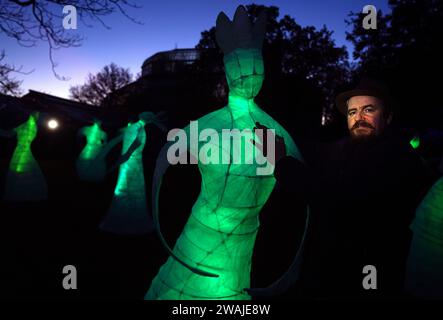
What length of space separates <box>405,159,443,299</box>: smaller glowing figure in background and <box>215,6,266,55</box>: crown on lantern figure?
2.67 m

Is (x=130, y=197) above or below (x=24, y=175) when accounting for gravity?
below

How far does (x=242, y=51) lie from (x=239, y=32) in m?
0.14

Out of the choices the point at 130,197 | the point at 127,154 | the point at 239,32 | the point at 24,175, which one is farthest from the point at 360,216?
the point at 24,175

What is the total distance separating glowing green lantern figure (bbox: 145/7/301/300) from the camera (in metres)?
1.84

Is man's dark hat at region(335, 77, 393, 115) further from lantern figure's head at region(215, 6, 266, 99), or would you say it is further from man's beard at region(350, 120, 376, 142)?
lantern figure's head at region(215, 6, 266, 99)

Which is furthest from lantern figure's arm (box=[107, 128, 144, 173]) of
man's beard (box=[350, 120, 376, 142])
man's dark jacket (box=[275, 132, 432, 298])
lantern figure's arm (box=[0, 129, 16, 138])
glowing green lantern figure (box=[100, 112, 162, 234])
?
lantern figure's arm (box=[0, 129, 16, 138])

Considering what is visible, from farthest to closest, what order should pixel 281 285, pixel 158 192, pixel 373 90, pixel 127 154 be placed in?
pixel 127 154 < pixel 373 90 < pixel 281 285 < pixel 158 192

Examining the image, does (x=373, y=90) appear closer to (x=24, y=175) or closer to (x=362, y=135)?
(x=362, y=135)

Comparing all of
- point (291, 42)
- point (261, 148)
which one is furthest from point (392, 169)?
point (291, 42)

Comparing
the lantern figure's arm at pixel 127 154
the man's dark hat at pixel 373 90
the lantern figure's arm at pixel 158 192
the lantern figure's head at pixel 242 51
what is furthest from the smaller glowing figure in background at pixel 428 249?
the lantern figure's arm at pixel 127 154

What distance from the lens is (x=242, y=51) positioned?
6.15 ft

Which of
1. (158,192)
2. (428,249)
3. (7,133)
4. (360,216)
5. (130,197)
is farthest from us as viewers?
(7,133)

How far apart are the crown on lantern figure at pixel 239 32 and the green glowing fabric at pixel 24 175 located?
26.4ft

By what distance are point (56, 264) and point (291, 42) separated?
1865 centimetres
